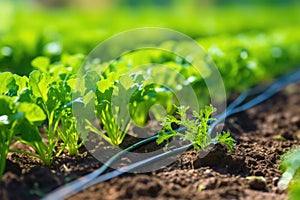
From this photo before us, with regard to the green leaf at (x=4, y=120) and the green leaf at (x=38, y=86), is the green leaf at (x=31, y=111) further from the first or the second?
the green leaf at (x=38, y=86)

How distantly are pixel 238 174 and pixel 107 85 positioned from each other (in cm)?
94

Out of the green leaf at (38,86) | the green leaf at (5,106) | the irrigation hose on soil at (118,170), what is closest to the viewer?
the irrigation hose on soil at (118,170)

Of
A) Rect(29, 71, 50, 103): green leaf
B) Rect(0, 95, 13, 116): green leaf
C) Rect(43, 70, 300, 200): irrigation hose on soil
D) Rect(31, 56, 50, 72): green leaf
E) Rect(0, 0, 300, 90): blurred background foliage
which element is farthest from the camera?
Rect(0, 0, 300, 90): blurred background foliage

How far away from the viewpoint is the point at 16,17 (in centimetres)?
1096

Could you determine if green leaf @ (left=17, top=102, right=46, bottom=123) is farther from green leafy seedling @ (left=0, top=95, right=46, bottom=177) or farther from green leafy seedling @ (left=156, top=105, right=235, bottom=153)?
green leafy seedling @ (left=156, top=105, right=235, bottom=153)

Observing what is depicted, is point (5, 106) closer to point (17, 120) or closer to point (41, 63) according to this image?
point (17, 120)

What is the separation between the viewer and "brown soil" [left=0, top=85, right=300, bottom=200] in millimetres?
2809

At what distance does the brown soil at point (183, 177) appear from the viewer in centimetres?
281

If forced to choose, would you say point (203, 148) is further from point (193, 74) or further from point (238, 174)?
point (193, 74)

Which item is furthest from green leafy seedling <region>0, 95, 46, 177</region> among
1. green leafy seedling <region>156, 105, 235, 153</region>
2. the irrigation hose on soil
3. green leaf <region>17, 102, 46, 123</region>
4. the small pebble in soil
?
the small pebble in soil

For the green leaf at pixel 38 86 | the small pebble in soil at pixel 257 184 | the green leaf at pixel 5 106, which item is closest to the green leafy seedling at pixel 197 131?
the small pebble in soil at pixel 257 184

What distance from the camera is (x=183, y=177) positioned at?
305cm

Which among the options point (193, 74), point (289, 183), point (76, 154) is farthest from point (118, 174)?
point (193, 74)

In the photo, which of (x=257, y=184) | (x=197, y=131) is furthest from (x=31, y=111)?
(x=257, y=184)
